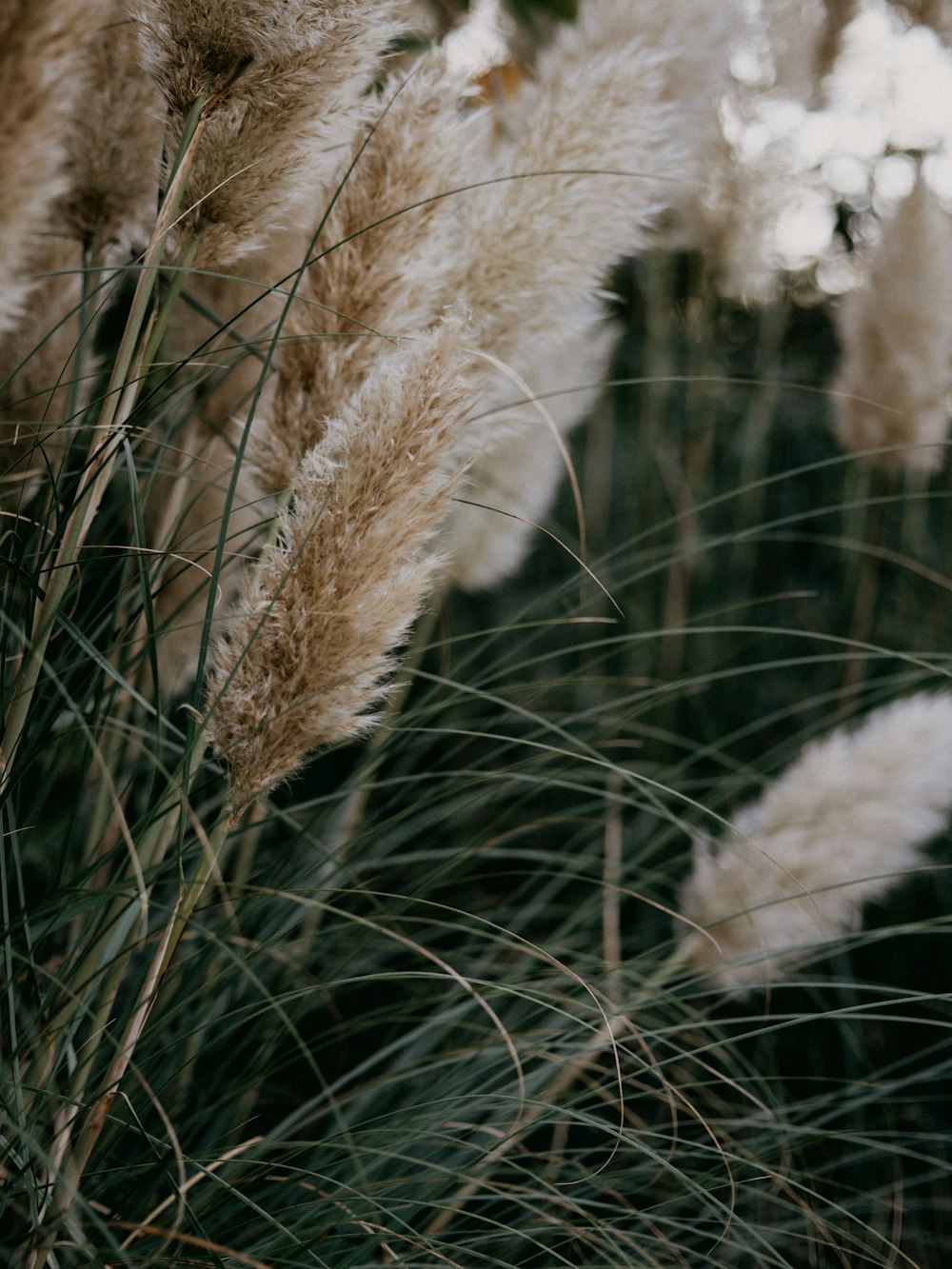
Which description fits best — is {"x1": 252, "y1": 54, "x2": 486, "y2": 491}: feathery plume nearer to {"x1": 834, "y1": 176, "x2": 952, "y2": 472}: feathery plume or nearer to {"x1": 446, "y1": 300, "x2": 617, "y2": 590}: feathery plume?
{"x1": 446, "y1": 300, "x2": 617, "y2": 590}: feathery plume

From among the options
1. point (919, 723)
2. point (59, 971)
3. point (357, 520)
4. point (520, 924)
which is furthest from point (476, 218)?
point (520, 924)

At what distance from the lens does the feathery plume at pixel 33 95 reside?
692 mm

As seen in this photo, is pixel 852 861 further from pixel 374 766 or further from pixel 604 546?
pixel 604 546

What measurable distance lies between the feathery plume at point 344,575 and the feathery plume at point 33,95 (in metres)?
0.30

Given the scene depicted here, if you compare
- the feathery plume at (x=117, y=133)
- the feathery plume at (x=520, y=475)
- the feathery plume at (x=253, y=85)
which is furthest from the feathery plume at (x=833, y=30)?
the feathery plume at (x=253, y=85)

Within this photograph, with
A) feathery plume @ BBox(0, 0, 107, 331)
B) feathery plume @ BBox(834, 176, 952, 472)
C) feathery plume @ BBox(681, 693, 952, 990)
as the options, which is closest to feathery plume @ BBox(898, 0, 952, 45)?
feathery plume @ BBox(834, 176, 952, 472)

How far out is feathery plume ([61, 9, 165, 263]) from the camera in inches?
44.2

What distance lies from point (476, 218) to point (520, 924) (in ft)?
3.94

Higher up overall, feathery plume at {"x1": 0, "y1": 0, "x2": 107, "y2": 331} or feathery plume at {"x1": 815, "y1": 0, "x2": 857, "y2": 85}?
feathery plume at {"x1": 815, "y1": 0, "x2": 857, "y2": 85}

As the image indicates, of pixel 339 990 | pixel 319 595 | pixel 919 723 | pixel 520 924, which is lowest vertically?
pixel 339 990

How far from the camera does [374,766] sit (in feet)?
4.01

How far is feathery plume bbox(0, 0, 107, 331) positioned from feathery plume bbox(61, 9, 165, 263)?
0.35 m

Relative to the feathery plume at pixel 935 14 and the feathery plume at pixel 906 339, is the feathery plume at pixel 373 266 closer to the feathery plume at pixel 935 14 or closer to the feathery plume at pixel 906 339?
the feathery plume at pixel 906 339

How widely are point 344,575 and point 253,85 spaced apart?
1.47 ft
